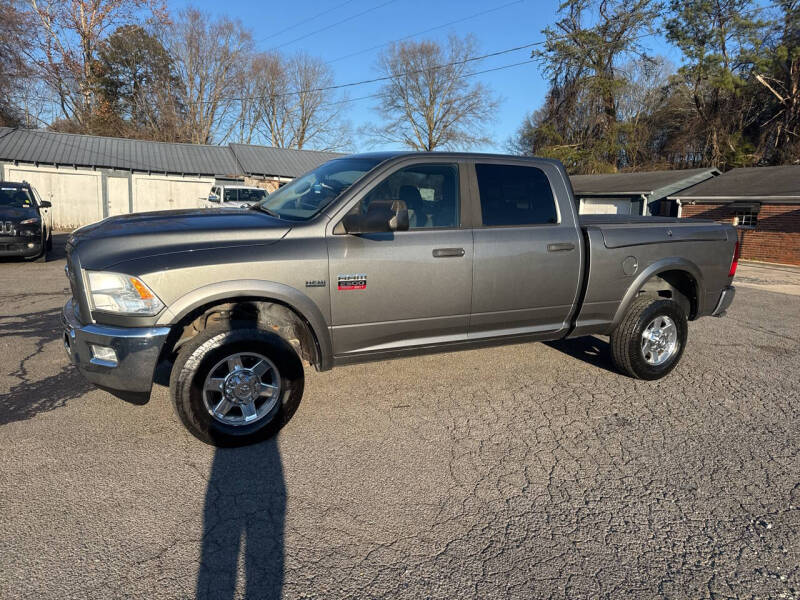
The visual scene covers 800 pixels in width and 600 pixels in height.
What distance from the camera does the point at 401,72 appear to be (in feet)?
156

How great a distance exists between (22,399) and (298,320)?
244cm

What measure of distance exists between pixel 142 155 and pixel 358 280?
90.1 ft

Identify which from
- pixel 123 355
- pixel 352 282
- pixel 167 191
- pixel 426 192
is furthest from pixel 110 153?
pixel 352 282

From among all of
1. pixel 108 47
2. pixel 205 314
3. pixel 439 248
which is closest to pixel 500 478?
pixel 439 248

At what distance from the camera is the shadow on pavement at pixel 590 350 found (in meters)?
5.45

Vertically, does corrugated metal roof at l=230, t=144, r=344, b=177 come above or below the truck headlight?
above

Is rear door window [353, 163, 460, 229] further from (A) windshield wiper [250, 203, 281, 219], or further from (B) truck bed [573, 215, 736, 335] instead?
(B) truck bed [573, 215, 736, 335]

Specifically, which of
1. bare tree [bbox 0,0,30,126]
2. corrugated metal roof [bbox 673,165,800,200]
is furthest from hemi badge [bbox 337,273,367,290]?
bare tree [bbox 0,0,30,126]

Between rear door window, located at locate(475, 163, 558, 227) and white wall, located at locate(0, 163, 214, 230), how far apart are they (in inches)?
908

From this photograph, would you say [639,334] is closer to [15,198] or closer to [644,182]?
[15,198]

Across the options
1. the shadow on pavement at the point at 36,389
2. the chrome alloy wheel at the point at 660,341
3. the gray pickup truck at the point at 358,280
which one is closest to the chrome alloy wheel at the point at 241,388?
the gray pickup truck at the point at 358,280

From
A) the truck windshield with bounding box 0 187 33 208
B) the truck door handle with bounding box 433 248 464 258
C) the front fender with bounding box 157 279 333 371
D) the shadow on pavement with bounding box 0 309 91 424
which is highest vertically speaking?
the truck windshield with bounding box 0 187 33 208

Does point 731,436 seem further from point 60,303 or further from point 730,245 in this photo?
point 60,303

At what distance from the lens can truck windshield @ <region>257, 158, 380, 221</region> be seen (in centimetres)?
394
